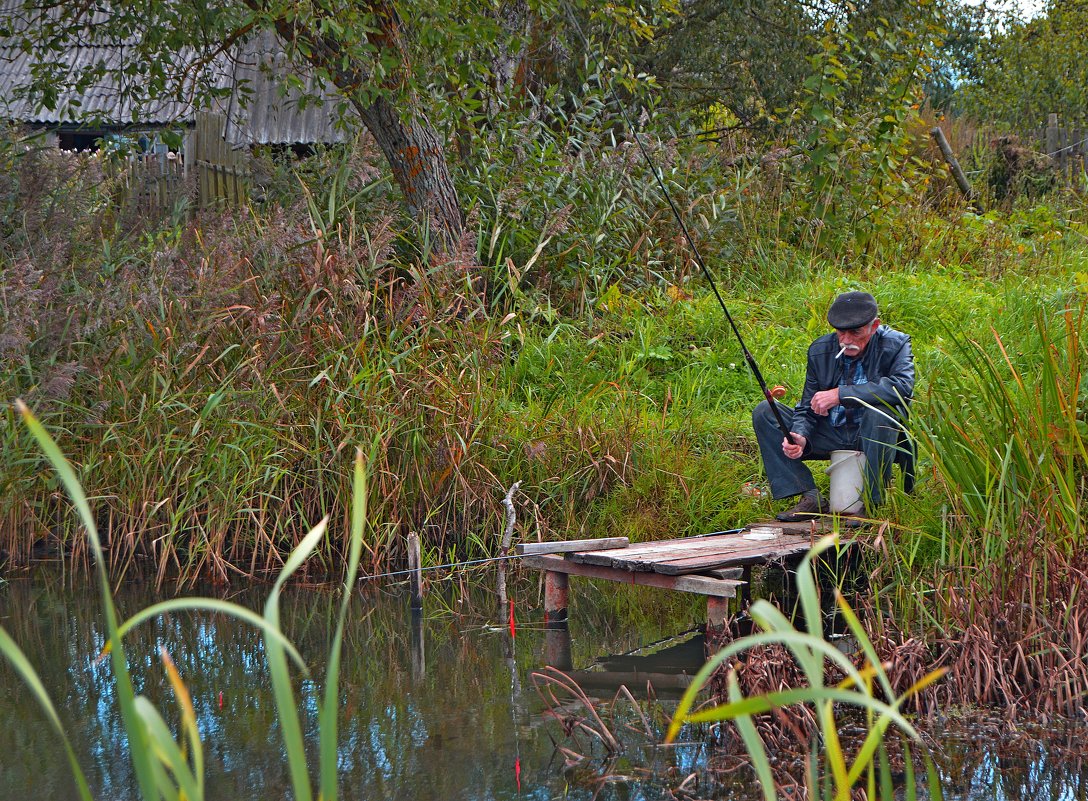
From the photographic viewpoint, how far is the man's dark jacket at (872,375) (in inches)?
199

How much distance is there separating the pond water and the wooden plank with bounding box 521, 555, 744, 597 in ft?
0.93

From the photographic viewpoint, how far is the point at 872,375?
209 inches

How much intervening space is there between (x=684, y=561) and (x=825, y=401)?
3.48 feet

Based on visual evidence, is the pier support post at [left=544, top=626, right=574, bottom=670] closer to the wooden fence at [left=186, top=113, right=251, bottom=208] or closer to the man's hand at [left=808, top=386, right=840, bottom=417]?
the man's hand at [left=808, top=386, right=840, bottom=417]

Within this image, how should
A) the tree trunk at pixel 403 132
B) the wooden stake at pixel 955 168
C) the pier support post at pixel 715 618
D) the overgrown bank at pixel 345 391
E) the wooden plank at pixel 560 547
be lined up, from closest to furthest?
the pier support post at pixel 715 618 → the wooden plank at pixel 560 547 → the overgrown bank at pixel 345 391 → the tree trunk at pixel 403 132 → the wooden stake at pixel 955 168

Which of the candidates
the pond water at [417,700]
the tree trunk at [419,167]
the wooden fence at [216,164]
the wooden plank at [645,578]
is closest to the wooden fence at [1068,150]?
the tree trunk at [419,167]

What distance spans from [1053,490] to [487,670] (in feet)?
7.16

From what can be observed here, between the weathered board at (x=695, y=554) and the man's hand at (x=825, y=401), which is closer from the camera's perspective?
the weathered board at (x=695, y=554)

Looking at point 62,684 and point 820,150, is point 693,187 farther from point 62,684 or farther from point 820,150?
point 62,684

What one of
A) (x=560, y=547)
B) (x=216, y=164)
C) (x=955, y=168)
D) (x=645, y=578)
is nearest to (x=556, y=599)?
(x=560, y=547)

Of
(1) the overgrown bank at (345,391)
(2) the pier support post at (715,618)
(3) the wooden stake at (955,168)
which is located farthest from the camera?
(3) the wooden stake at (955,168)

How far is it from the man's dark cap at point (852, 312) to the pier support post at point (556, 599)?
1.68m

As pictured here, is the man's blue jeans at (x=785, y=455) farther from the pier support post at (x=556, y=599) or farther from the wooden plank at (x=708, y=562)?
the pier support post at (x=556, y=599)

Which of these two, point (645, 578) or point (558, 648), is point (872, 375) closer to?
point (645, 578)
